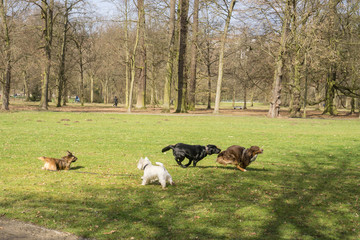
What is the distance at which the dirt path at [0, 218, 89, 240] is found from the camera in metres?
5.43

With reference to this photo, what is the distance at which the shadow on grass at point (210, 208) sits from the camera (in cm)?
580

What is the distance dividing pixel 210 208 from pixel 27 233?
11.5ft

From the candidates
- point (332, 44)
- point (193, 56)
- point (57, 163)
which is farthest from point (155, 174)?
point (332, 44)

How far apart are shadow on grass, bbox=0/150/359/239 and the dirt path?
0.18 m

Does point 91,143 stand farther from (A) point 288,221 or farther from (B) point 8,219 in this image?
(A) point 288,221

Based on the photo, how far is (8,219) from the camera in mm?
6094

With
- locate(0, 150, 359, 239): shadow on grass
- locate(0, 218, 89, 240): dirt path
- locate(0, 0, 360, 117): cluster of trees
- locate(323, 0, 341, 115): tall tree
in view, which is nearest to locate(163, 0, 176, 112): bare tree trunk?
locate(0, 0, 360, 117): cluster of trees

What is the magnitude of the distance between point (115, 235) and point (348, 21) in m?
44.9

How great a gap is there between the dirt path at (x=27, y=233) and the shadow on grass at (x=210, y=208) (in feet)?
0.60

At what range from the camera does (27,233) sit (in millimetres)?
5574

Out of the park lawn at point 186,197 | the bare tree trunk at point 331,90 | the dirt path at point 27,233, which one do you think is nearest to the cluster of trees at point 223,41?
the bare tree trunk at point 331,90

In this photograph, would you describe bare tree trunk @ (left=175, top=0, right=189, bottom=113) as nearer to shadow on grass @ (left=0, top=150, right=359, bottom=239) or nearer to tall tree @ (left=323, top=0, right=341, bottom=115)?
tall tree @ (left=323, top=0, right=341, bottom=115)

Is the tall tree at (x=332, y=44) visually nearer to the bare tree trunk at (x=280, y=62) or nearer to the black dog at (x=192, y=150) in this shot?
the bare tree trunk at (x=280, y=62)

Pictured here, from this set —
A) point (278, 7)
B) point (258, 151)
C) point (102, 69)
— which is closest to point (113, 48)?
point (102, 69)
